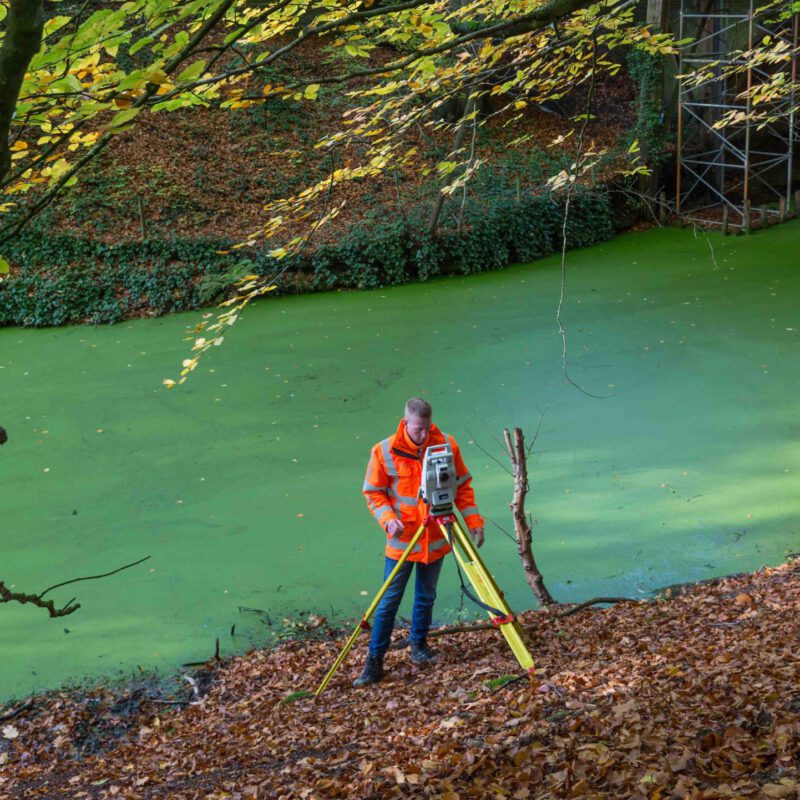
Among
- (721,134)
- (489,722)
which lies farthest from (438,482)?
(721,134)

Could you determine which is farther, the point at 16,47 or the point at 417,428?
the point at 417,428

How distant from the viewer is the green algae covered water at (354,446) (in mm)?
6121

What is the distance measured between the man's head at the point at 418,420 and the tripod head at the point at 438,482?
163 millimetres

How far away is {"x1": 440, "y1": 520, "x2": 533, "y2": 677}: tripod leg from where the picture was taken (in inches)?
162

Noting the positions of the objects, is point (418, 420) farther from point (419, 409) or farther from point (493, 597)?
point (493, 597)

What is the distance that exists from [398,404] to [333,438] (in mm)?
921

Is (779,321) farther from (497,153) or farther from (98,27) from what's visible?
(98,27)

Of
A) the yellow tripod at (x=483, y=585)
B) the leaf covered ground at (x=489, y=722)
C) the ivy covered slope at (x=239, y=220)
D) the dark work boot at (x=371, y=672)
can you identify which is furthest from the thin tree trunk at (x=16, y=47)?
the ivy covered slope at (x=239, y=220)

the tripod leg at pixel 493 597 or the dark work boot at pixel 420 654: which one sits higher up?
the tripod leg at pixel 493 597

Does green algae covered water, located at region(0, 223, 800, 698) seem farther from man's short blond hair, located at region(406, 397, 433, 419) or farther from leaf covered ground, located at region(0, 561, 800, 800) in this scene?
man's short blond hair, located at region(406, 397, 433, 419)

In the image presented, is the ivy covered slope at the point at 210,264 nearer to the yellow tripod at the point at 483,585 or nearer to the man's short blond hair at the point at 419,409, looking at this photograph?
the man's short blond hair at the point at 419,409

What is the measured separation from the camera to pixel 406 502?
4.55 m

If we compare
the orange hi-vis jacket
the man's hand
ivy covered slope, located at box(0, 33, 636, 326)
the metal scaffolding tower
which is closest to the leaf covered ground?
the orange hi-vis jacket

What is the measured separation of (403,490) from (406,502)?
0.06m
